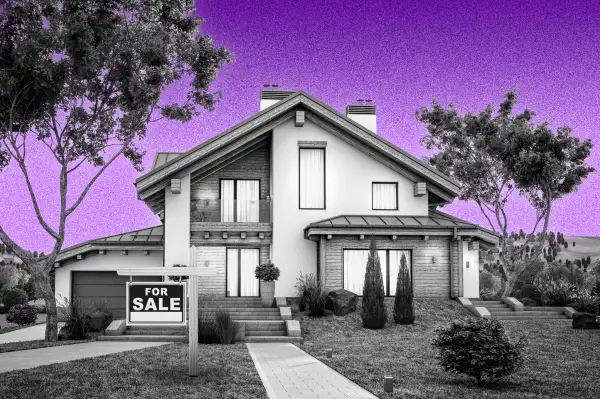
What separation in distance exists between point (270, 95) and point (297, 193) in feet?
20.0

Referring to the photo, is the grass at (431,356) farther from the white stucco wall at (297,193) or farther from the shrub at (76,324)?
the shrub at (76,324)

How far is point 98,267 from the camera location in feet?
91.5

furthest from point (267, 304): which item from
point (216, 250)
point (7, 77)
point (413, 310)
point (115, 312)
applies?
point (7, 77)

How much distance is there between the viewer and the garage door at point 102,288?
27.9 meters

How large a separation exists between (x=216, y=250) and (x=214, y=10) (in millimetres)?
9296

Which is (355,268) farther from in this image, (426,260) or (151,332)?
(151,332)

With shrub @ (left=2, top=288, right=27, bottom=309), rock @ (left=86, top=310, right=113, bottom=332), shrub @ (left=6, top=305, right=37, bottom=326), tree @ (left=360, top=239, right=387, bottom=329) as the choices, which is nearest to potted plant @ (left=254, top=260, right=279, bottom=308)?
tree @ (left=360, top=239, right=387, bottom=329)

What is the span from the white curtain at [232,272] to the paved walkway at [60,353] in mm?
8171

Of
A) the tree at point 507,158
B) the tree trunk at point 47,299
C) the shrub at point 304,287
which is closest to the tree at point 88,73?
the tree trunk at point 47,299

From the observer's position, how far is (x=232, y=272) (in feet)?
87.4

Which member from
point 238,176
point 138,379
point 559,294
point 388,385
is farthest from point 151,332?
point 559,294

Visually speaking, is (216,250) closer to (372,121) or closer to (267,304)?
(267,304)

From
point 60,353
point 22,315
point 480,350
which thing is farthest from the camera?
point 22,315

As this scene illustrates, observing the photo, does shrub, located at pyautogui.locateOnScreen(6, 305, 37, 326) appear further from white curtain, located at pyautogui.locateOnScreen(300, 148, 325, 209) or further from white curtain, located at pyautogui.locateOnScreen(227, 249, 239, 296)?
Result: white curtain, located at pyautogui.locateOnScreen(300, 148, 325, 209)
